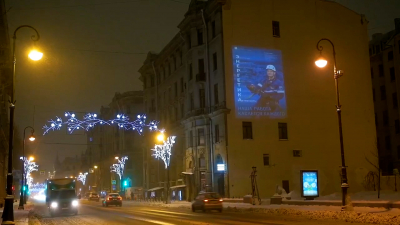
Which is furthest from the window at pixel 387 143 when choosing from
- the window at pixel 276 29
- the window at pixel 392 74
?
the window at pixel 276 29

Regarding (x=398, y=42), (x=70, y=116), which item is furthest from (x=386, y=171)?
(x=70, y=116)

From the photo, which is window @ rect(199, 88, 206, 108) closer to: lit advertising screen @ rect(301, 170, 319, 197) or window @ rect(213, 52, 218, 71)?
window @ rect(213, 52, 218, 71)

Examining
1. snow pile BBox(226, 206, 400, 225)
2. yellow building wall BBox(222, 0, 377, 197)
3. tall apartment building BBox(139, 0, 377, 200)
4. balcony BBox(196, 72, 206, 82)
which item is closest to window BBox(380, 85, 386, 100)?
yellow building wall BBox(222, 0, 377, 197)

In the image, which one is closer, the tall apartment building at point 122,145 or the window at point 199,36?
the window at point 199,36

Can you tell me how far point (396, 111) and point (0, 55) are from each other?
53435mm

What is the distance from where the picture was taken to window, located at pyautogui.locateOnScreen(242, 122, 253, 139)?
172 feet

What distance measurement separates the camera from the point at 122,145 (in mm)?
104812

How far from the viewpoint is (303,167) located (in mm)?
53812

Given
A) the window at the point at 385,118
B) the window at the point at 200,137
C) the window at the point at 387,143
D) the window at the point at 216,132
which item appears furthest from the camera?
the window at the point at 385,118

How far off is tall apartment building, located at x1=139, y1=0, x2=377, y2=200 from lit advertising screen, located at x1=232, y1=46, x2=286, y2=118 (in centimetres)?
11

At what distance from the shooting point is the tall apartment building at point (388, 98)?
213 ft

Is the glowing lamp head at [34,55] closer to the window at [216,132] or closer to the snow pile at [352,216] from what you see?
the snow pile at [352,216]

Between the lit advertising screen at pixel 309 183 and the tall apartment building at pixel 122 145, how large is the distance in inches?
2270

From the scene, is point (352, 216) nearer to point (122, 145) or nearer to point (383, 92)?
point (383, 92)
